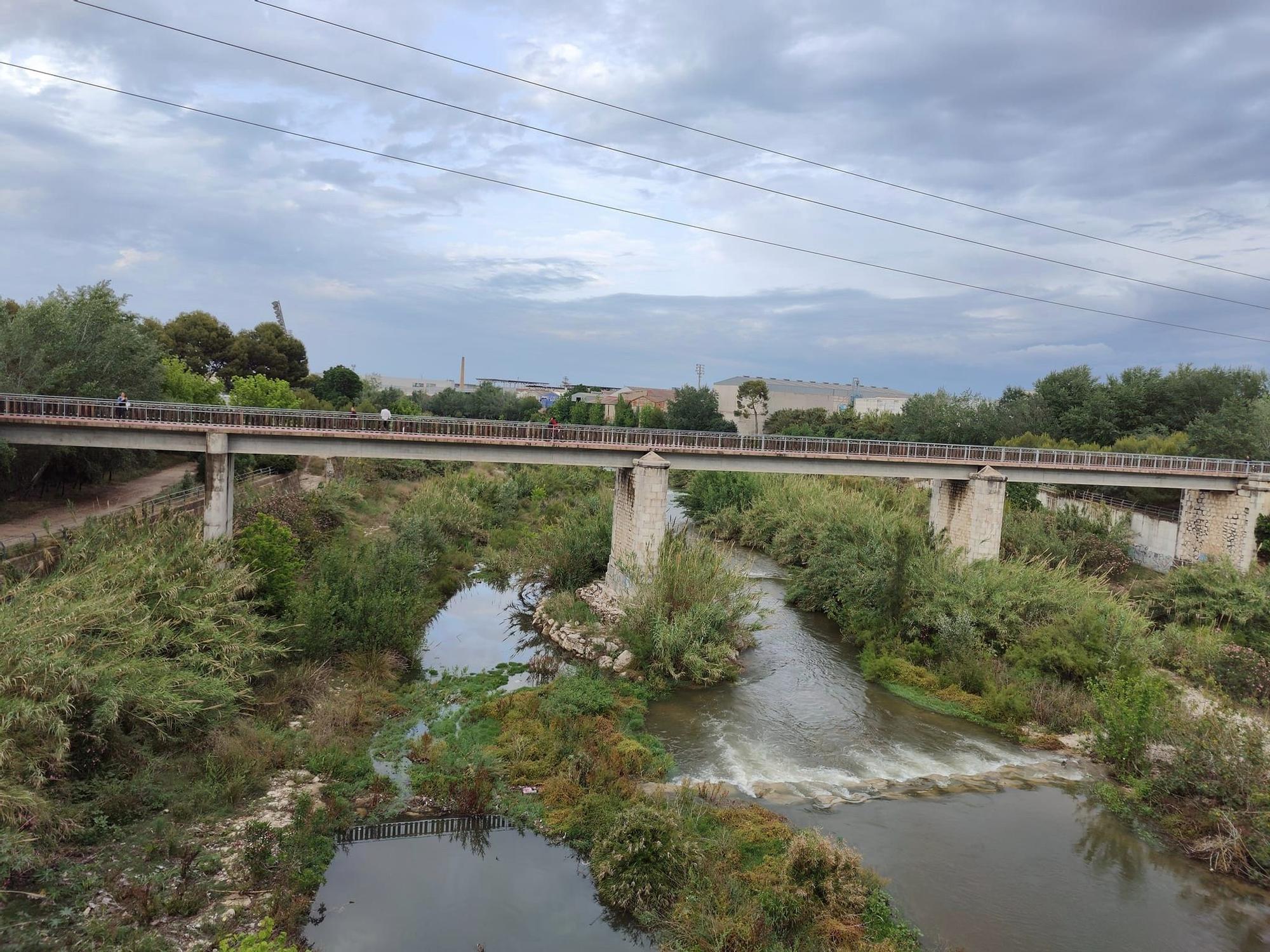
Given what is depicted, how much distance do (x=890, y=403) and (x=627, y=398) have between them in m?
44.1

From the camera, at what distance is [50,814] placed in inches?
434

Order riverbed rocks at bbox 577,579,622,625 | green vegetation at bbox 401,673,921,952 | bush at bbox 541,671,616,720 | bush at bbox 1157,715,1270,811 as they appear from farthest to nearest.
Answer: riverbed rocks at bbox 577,579,622,625, bush at bbox 541,671,616,720, bush at bbox 1157,715,1270,811, green vegetation at bbox 401,673,921,952

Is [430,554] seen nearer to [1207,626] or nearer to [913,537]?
[913,537]

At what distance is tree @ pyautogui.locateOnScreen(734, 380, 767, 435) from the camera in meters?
95.6

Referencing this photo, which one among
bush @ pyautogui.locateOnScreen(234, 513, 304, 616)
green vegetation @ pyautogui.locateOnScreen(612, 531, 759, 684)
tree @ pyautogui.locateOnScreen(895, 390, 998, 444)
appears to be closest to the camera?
bush @ pyautogui.locateOnScreen(234, 513, 304, 616)

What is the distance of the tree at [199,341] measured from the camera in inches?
2313

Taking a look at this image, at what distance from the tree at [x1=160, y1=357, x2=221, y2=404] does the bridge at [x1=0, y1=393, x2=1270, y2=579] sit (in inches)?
454

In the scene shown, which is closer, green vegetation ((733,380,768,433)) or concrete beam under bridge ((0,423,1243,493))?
concrete beam under bridge ((0,423,1243,493))

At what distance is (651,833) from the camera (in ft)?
40.2

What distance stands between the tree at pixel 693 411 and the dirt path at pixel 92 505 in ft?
161

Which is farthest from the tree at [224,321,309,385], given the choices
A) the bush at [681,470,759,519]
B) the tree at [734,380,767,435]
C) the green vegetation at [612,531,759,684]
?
the tree at [734,380,767,435]

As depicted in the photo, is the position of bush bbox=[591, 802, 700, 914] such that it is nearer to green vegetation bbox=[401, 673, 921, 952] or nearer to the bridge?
green vegetation bbox=[401, 673, 921, 952]

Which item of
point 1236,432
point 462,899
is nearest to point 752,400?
point 1236,432

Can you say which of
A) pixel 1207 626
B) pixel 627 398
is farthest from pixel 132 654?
pixel 627 398
